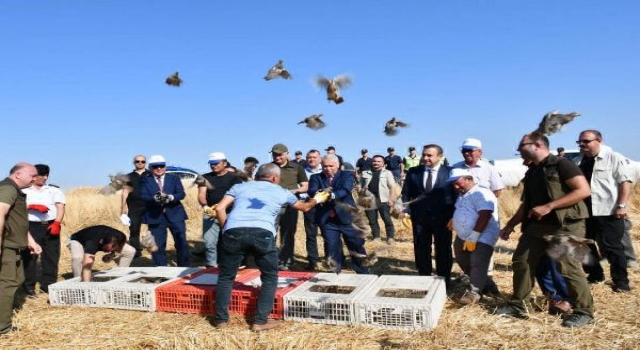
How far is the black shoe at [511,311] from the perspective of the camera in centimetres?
437

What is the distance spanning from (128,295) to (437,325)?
3202 millimetres

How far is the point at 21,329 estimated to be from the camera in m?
4.41

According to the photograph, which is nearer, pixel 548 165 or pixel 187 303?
pixel 548 165

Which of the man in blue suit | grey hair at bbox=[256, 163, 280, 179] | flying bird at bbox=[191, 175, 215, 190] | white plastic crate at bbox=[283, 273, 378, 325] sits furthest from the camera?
the man in blue suit

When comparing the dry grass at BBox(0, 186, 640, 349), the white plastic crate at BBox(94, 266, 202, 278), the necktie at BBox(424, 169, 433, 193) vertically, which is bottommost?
the dry grass at BBox(0, 186, 640, 349)

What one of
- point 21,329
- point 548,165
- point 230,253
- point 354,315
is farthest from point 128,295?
point 548,165

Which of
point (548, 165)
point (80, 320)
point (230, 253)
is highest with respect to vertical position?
point (548, 165)

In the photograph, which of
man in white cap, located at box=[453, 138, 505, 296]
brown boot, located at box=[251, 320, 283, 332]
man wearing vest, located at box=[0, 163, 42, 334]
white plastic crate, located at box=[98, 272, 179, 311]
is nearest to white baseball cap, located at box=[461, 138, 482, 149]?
man in white cap, located at box=[453, 138, 505, 296]

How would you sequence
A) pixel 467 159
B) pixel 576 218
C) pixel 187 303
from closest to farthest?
pixel 576 218 < pixel 187 303 < pixel 467 159

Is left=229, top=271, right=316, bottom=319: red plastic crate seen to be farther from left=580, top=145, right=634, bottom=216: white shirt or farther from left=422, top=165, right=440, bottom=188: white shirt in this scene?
left=580, top=145, right=634, bottom=216: white shirt

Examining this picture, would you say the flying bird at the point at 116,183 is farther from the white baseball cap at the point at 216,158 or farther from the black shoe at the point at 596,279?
the black shoe at the point at 596,279

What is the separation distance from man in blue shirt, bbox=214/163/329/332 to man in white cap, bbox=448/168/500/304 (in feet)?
6.47

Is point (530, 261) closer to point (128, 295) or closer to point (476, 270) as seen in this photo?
point (476, 270)

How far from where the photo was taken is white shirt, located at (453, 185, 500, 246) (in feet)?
15.8
